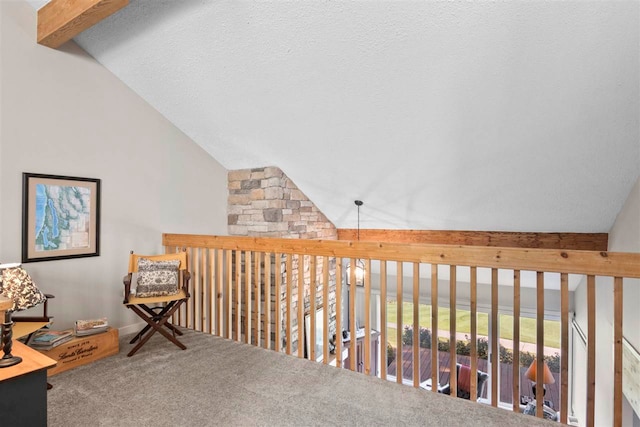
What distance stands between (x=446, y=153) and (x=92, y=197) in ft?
11.3

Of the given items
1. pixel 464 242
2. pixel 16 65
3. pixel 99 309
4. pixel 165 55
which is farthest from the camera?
pixel 464 242

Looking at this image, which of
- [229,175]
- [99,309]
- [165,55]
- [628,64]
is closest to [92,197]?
[99,309]

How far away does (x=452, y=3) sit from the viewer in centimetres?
202

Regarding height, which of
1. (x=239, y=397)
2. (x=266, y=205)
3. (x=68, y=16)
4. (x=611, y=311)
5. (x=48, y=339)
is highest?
(x=68, y=16)

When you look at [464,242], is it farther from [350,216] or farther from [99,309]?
[99,309]

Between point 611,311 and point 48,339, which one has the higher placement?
point 48,339

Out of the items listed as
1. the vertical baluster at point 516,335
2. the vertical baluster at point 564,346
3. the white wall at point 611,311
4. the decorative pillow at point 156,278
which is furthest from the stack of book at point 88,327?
the white wall at point 611,311

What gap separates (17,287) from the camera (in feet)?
6.48

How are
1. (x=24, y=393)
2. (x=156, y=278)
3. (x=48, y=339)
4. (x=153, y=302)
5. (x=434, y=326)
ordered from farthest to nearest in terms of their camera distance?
1. (x=156, y=278)
2. (x=153, y=302)
3. (x=48, y=339)
4. (x=434, y=326)
5. (x=24, y=393)

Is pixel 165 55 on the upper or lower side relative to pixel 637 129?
upper

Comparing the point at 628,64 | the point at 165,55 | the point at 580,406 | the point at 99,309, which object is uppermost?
the point at 165,55

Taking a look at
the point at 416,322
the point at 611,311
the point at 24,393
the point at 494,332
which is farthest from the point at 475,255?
the point at 611,311

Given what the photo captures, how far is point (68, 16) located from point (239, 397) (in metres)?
3.11

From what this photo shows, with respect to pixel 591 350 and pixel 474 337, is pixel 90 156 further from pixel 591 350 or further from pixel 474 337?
pixel 591 350
